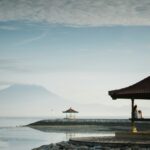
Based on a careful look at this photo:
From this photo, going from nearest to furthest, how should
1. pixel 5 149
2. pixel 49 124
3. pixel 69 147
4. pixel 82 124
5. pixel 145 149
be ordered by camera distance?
pixel 145 149 < pixel 69 147 < pixel 5 149 < pixel 82 124 < pixel 49 124

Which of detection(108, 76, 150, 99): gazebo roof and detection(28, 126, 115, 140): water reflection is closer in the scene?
detection(108, 76, 150, 99): gazebo roof

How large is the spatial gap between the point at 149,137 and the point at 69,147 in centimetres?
407

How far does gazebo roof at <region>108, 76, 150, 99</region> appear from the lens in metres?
20.3

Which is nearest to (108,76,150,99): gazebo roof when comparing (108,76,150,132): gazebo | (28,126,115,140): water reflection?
(108,76,150,132): gazebo

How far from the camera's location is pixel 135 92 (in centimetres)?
2048

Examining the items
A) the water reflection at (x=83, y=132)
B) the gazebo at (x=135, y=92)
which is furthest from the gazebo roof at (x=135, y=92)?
the water reflection at (x=83, y=132)

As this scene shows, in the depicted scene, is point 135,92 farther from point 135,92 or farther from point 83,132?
point 83,132

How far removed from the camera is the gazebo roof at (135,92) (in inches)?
801

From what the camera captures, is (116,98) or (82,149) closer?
(82,149)

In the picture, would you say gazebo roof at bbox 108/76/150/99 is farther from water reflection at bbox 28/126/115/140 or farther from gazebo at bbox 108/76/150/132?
water reflection at bbox 28/126/115/140

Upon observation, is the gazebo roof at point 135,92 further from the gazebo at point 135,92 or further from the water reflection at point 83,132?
the water reflection at point 83,132

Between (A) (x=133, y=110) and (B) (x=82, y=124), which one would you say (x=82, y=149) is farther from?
(B) (x=82, y=124)

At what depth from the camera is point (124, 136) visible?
2103 cm

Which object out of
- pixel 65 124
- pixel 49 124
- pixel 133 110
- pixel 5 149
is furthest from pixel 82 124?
pixel 133 110
